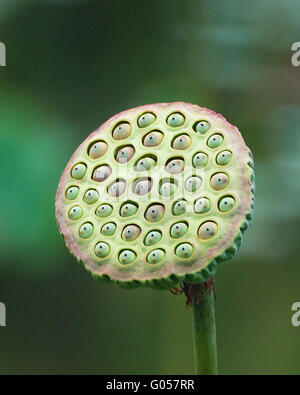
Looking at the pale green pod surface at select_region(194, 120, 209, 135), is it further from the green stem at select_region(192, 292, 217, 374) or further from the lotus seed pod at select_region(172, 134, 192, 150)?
the green stem at select_region(192, 292, 217, 374)

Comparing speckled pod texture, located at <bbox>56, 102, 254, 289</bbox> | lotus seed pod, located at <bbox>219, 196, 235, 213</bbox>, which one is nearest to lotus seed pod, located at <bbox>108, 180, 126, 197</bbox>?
speckled pod texture, located at <bbox>56, 102, 254, 289</bbox>

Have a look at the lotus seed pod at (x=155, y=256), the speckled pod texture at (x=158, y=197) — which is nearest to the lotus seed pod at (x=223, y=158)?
the speckled pod texture at (x=158, y=197)

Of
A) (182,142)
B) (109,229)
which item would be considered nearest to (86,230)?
(109,229)

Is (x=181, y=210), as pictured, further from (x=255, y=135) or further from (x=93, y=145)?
(x=255, y=135)

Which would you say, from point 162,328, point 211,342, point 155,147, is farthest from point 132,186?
point 162,328

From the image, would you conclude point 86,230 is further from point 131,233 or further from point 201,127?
point 201,127
